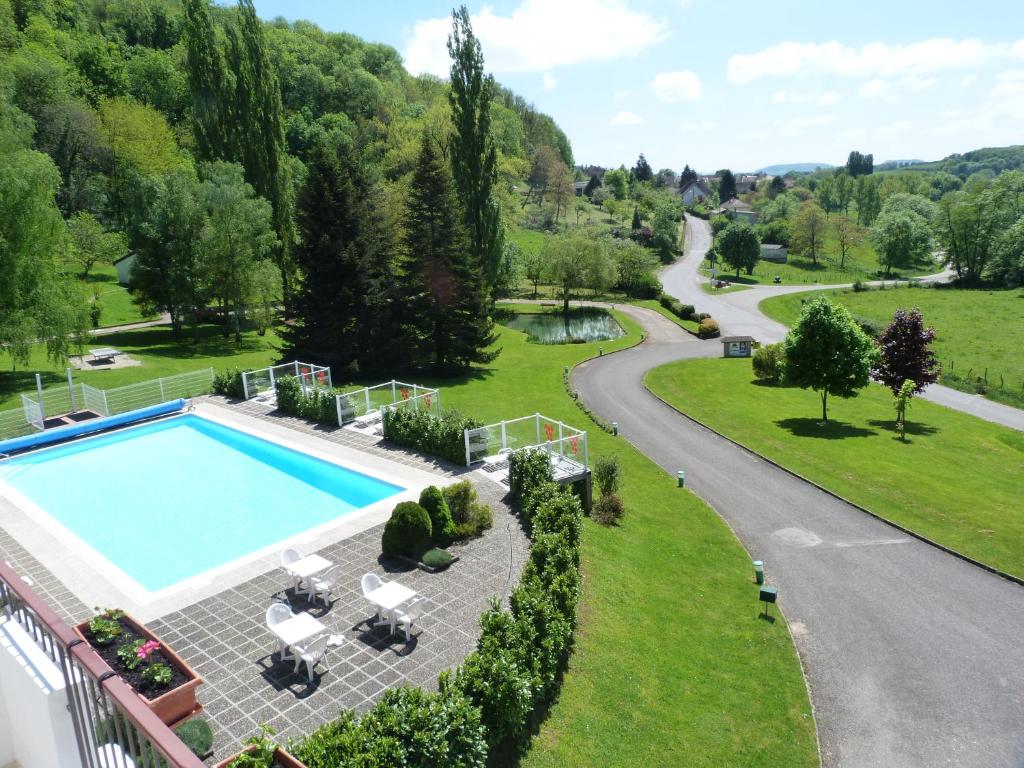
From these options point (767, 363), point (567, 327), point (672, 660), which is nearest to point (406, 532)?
point (672, 660)

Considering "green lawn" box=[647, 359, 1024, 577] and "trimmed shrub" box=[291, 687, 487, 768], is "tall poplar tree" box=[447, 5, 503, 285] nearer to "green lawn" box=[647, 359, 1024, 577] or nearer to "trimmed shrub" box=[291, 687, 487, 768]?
"green lawn" box=[647, 359, 1024, 577]

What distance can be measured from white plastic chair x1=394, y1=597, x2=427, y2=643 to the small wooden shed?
44.4 meters

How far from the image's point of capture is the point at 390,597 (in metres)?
12.9

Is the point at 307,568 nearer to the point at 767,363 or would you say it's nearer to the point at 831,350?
the point at 831,350

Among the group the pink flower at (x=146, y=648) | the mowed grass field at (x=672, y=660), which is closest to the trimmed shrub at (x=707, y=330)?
the mowed grass field at (x=672, y=660)

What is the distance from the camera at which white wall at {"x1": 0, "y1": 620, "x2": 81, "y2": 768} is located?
16.7 ft

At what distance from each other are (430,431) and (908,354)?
101ft

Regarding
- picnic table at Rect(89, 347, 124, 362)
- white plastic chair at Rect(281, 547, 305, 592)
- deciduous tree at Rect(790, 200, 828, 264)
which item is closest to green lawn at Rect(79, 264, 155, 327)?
picnic table at Rect(89, 347, 124, 362)

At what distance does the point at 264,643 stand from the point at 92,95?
89712 millimetres

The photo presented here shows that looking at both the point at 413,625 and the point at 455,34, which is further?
the point at 455,34

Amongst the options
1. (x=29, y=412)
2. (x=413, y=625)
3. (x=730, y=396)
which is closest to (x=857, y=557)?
(x=413, y=625)

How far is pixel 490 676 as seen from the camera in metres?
10.3

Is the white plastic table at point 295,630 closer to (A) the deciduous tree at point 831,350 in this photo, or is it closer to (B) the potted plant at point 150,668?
(B) the potted plant at point 150,668

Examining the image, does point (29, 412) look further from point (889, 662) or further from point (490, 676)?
A: point (889, 662)
